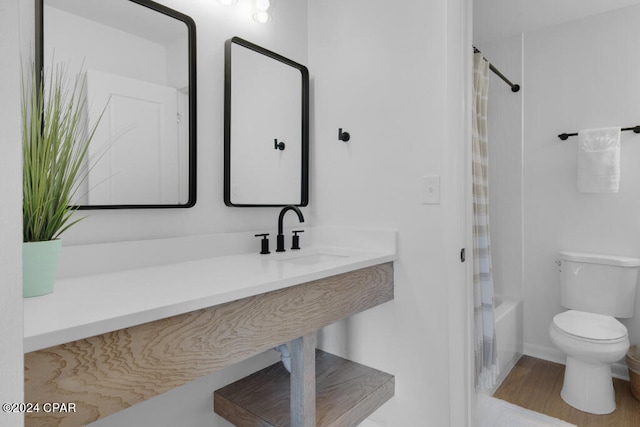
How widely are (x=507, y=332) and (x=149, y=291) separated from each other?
7.65 ft

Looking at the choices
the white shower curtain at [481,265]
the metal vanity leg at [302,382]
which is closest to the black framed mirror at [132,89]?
the metal vanity leg at [302,382]

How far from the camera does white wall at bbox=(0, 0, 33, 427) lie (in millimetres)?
364

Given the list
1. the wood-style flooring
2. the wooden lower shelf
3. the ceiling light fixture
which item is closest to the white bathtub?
the wood-style flooring

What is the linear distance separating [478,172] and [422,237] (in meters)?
0.70

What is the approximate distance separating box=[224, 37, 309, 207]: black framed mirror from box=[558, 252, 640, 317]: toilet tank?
6.25 feet

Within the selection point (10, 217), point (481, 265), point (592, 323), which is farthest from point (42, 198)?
point (592, 323)

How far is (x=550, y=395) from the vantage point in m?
2.11

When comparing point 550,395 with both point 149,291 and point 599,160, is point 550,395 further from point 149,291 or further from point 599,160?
point 149,291

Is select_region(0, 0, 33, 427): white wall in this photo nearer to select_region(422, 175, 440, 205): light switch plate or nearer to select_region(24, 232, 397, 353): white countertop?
select_region(24, 232, 397, 353): white countertop

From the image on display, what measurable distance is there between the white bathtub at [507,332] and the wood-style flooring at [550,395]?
0.06 meters

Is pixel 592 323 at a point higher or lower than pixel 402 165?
lower

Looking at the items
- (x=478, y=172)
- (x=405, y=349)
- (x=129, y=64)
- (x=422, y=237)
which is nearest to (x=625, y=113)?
(x=478, y=172)

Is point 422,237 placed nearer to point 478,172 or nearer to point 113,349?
point 478,172

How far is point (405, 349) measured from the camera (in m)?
1.56
